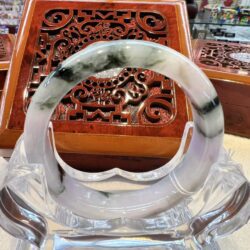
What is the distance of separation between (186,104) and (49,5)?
452mm

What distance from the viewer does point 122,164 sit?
715 millimetres

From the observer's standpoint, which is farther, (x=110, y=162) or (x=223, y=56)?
(x=223, y=56)

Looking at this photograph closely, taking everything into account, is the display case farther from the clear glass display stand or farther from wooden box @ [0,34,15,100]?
the clear glass display stand

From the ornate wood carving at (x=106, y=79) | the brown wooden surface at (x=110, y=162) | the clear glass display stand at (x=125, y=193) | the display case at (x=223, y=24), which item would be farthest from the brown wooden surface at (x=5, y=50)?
the display case at (x=223, y=24)

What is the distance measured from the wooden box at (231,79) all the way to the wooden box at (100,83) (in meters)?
0.12

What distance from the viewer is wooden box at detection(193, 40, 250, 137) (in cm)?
88

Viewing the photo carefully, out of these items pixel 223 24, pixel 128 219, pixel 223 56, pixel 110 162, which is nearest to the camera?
pixel 128 219

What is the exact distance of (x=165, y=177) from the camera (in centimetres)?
50

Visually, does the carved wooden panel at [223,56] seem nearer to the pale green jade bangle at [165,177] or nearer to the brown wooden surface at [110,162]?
the brown wooden surface at [110,162]

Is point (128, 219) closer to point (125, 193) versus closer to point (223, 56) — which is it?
point (125, 193)

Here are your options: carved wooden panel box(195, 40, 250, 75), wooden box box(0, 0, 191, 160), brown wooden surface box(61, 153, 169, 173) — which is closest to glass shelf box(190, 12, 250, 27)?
carved wooden panel box(195, 40, 250, 75)

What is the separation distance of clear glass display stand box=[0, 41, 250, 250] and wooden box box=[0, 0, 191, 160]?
7.2 inches

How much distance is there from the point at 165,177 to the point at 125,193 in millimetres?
60

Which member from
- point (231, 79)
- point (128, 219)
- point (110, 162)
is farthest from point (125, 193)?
point (231, 79)
